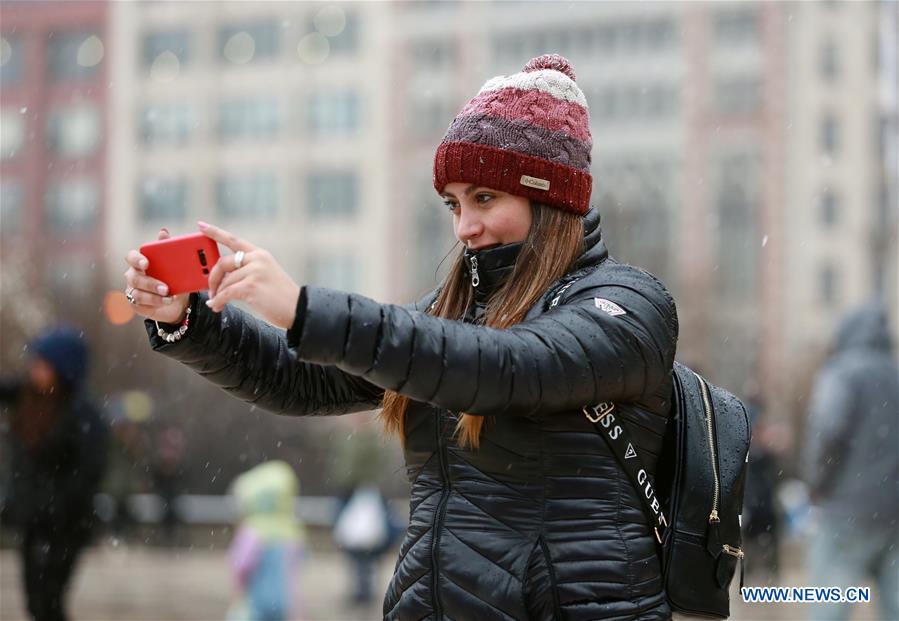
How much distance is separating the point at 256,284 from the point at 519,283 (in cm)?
63

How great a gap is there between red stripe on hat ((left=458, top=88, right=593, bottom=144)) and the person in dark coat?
450 cm

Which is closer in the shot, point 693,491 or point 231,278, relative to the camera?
point 231,278

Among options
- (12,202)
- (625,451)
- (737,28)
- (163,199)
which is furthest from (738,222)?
(625,451)

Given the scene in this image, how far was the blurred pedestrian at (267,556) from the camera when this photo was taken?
7887 mm

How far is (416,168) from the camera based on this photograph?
199 feet

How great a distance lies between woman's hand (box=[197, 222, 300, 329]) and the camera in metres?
2.31

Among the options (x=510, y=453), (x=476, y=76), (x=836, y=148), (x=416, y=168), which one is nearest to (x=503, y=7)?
(x=476, y=76)

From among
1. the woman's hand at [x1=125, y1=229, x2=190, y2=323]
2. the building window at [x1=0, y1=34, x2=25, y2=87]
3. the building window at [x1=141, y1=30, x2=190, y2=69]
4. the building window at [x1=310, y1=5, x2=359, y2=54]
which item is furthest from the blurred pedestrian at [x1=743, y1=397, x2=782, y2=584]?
the building window at [x1=0, y1=34, x2=25, y2=87]

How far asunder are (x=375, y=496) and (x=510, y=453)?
10.1 metres

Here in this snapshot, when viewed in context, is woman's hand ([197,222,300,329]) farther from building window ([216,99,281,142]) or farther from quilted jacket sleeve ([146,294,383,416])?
building window ([216,99,281,142])

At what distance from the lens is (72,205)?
214ft

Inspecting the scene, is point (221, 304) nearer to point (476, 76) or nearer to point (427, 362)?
point (427, 362)

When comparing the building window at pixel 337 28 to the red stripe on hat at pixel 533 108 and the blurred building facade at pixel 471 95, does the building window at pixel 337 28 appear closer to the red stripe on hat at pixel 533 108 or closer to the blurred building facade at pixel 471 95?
the blurred building facade at pixel 471 95

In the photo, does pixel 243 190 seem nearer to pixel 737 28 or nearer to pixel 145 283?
pixel 737 28
